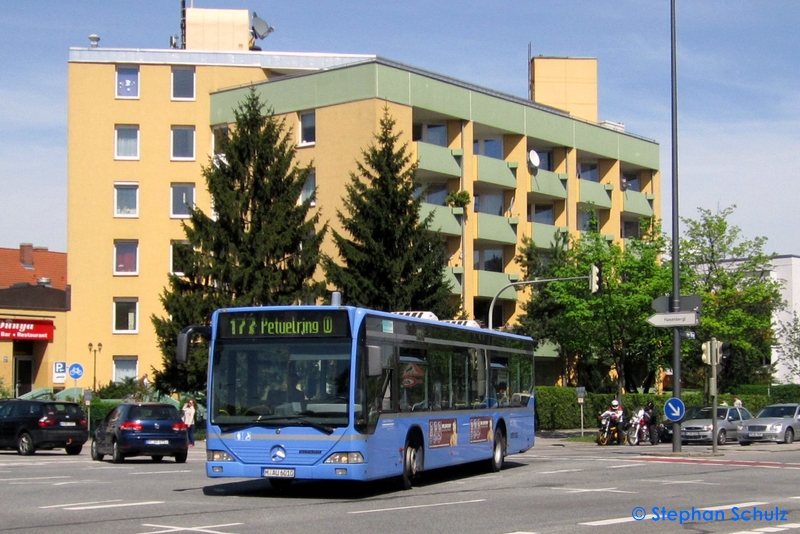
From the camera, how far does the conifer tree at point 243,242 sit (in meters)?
43.2

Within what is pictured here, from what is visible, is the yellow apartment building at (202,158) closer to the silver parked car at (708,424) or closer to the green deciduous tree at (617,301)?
the green deciduous tree at (617,301)

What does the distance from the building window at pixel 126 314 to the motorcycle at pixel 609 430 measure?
25.9 meters

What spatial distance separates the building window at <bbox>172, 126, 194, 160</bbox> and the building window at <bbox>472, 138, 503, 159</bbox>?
14.7 meters

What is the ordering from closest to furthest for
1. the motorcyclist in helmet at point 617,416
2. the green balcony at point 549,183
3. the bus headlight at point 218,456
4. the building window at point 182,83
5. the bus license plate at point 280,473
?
the bus license plate at point 280,473, the bus headlight at point 218,456, the motorcyclist in helmet at point 617,416, the building window at point 182,83, the green balcony at point 549,183

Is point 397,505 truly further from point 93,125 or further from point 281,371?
point 93,125

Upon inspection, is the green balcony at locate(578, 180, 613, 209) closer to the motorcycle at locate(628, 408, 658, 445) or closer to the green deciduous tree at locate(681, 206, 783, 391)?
the green deciduous tree at locate(681, 206, 783, 391)

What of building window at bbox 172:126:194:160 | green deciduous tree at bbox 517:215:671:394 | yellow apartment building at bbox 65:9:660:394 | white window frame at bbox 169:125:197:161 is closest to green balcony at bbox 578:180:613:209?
yellow apartment building at bbox 65:9:660:394

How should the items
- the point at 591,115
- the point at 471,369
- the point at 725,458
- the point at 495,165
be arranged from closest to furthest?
the point at 471,369 → the point at 725,458 → the point at 495,165 → the point at 591,115

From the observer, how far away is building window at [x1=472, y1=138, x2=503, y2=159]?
191ft

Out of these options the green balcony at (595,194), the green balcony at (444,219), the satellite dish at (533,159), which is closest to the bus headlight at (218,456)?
the green balcony at (444,219)

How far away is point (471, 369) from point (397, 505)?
619 cm

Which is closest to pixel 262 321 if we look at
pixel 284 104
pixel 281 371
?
pixel 281 371

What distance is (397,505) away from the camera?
50.5 feet

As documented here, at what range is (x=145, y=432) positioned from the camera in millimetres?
27859
